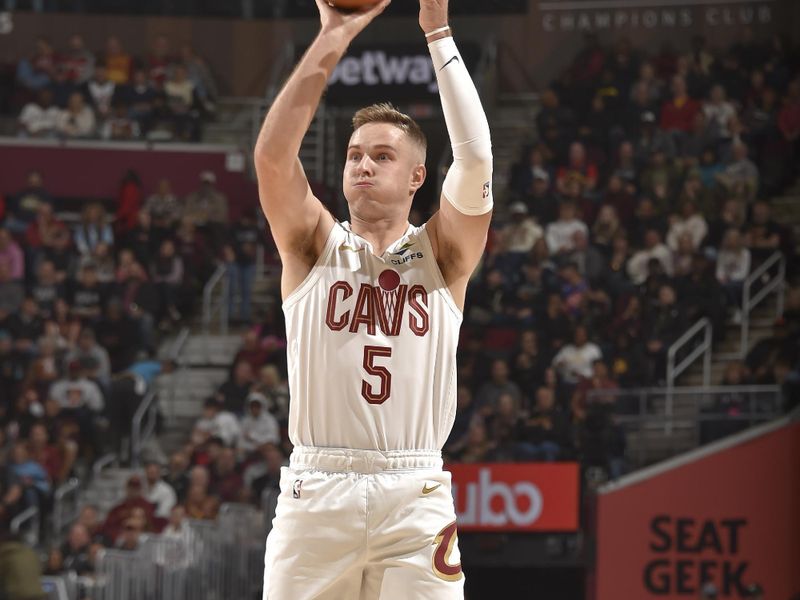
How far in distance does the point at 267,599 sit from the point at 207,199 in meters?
11.2

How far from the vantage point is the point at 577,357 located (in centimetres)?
1190

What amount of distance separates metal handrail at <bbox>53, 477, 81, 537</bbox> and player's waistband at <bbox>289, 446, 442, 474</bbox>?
29.8 ft

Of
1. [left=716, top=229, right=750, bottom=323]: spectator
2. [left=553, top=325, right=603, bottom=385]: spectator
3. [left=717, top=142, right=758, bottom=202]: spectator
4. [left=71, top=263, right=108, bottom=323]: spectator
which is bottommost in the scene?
[left=553, top=325, right=603, bottom=385]: spectator

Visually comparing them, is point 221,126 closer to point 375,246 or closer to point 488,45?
point 488,45

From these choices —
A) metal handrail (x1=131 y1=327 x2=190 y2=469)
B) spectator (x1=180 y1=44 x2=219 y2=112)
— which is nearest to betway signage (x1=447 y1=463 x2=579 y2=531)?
metal handrail (x1=131 y1=327 x2=190 y2=469)

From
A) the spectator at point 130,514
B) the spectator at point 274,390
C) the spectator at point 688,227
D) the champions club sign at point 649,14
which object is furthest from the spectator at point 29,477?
the champions club sign at point 649,14

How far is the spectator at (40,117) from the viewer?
14938 mm

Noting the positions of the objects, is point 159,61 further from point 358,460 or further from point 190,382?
point 358,460

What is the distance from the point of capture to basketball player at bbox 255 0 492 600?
138 inches

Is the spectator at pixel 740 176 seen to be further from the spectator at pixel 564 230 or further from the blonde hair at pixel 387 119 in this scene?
the blonde hair at pixel 387 119

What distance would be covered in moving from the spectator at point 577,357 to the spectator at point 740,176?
2.40 meters

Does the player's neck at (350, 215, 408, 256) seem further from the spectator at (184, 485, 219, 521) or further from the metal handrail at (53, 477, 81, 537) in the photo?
the metal handrail at (53, 477, 81, 537)

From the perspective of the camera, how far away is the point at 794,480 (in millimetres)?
11133

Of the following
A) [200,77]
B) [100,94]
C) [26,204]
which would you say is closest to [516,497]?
[26,204]
